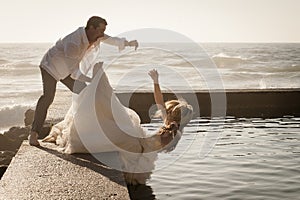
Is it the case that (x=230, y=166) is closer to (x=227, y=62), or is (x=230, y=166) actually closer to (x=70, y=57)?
(x=70, y=57)

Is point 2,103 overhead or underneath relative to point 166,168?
underneath

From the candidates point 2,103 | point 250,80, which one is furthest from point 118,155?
point 250,80

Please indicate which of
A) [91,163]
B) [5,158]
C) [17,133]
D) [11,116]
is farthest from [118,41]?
[11,116]

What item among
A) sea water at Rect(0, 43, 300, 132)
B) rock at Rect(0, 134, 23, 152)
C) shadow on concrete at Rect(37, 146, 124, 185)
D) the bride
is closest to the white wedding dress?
the bride

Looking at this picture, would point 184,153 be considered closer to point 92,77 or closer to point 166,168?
point 166,168

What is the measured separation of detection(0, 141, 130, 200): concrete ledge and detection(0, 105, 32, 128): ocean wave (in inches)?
319

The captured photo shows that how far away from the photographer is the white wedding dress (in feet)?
19.0

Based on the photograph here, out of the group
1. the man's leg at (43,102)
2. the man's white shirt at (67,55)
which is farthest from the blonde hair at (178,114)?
the man's leg at (43,102)

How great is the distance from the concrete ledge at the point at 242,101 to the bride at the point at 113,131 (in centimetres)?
577

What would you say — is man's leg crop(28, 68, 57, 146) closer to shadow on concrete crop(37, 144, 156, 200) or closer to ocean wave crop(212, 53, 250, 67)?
shadow on concrete crop(37, 144, 156, 200)

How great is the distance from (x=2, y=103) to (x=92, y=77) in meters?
13.7

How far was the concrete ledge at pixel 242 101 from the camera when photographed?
12266 mm

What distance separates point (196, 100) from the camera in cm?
1304

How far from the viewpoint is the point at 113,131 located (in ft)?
19.1
